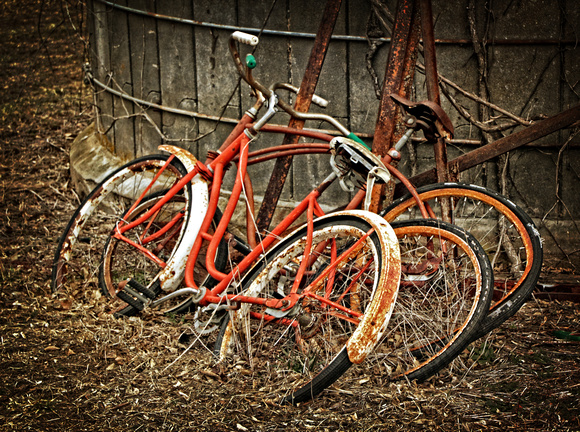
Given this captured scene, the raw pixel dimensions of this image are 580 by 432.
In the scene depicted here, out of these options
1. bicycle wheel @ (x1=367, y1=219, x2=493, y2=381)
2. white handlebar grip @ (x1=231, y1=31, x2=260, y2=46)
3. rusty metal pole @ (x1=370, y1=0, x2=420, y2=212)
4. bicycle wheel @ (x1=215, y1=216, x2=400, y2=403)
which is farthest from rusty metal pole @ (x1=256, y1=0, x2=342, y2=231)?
bicycle wheel @ (x1=367, y1=219, x2=493, y2=381)

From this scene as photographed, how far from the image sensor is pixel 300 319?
294 centimetres

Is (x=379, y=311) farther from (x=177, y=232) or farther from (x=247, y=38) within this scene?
(x=177, y=232)

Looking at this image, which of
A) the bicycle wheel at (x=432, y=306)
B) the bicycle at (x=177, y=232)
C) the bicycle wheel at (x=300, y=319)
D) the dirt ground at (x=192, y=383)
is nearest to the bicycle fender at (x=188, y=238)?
the bicycle at (x=177, y=232)

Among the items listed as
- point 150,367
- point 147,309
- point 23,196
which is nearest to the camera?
point 150,367

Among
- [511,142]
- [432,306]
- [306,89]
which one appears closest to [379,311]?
[432,306]

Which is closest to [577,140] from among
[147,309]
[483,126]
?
[483,126]

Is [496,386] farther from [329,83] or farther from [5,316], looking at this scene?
[5,316]

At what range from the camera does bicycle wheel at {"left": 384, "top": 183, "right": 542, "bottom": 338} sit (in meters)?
2.61

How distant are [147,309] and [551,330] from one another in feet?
7.05

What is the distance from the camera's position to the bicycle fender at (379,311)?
2.26m

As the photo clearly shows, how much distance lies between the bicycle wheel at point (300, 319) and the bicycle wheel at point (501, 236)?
1.42ft

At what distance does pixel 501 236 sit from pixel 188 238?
1786mm

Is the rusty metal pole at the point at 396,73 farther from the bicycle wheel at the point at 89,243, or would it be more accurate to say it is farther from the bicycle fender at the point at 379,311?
the bicycle wheel at the point at 89,243

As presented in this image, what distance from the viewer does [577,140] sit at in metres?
3.59
